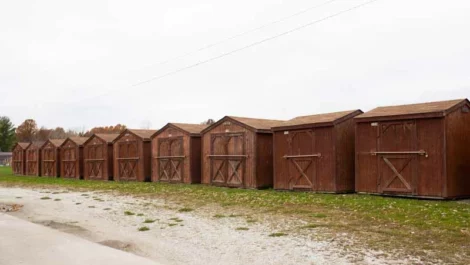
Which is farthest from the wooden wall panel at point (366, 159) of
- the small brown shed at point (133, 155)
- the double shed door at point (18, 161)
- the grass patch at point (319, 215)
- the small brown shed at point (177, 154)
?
the double shed door at point (18, 161)

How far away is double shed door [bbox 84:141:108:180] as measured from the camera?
4112cm

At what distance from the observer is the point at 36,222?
49.3 feet

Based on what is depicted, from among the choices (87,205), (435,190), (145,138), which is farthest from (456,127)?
(145,138)

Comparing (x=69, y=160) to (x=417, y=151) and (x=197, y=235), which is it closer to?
(x=417, y=151)

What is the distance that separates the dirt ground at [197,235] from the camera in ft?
30.7

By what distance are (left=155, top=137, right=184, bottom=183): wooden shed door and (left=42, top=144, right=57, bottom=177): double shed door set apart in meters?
20.1

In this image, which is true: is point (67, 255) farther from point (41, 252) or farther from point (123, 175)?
point (123, 175)

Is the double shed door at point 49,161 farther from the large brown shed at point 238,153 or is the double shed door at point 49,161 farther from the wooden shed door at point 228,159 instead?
the wooden shed door at point 228,159

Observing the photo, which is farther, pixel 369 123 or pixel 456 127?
pixel 369 123

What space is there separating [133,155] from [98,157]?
6.25 metres

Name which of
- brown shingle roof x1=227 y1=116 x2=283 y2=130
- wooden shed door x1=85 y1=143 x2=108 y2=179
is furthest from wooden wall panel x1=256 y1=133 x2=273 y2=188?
wooden shed door x1=85 y1=143 x2=108 y2=179

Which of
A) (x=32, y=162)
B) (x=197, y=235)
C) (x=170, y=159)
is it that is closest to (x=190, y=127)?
(x=170, y=159)

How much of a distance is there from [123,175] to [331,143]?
21593 mm

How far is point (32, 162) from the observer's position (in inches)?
2180
